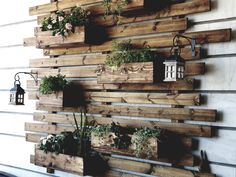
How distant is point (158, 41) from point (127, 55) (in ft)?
0.98

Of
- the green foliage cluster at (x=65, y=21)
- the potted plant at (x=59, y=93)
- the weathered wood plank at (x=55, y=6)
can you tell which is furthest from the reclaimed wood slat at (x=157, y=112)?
the weathered wood plank at (x=55, y=6)

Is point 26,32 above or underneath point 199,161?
above

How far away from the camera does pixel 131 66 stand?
2.69 meters

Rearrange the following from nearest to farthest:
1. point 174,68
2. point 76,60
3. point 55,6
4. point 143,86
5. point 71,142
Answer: point 174,68, point 143,86, point 71,142, point 76,60, point 55,6

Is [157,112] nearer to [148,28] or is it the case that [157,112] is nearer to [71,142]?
[148,28]

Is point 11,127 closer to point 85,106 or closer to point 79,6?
point 85,106

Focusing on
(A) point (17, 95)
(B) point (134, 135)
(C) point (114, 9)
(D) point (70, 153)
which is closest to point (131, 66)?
(B) point (134, 135)

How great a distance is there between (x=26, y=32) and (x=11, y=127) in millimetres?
1117

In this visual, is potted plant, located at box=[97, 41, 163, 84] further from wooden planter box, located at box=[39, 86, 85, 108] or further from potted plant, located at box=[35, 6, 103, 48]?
wooden planter box, located at box=[39, 86, 85, 108]

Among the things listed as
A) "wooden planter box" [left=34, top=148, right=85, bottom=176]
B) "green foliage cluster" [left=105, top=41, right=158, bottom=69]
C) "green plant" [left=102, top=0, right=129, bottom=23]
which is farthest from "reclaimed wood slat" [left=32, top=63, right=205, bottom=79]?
"wooden planter box" [left=34, top=148, right=85, bottom=176]

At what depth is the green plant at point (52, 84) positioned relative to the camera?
319cm

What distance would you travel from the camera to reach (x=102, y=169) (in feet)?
10.3

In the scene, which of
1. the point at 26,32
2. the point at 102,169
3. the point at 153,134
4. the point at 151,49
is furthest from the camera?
the point at 26,32

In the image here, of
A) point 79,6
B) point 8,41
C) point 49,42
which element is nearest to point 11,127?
point 8,41
